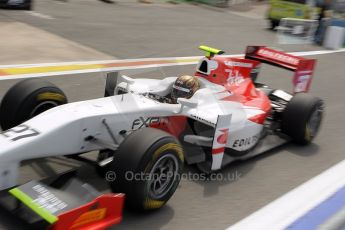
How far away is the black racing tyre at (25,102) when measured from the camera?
429 cm

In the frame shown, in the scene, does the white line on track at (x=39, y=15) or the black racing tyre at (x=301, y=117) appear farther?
the white line on track at (x=39, y=15)

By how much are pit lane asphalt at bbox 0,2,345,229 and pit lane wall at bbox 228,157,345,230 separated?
118 mm

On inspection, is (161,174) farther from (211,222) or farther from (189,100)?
(189,100)

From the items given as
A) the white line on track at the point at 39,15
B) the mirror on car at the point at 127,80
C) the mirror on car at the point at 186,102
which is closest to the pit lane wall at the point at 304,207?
the mirror on car at the point at 186,102

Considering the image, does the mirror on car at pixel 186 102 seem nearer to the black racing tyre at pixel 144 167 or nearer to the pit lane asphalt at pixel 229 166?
the pit lane asphalt at pixel 229 166

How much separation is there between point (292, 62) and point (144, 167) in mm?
3628

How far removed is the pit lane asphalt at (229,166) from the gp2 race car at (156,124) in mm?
169

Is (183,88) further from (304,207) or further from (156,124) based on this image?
(304,207)

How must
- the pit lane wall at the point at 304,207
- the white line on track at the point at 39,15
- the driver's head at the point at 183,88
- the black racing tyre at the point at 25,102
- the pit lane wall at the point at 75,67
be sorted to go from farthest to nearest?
the white line on track at the point at 39,15, the pit lane wall at the point at 75,67, the driver's head at the point at 183,88, the black racing tyre at the point at 25,102, the pit lane wall at the point at 304,207

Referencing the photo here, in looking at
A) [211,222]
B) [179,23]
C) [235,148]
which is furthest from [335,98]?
[179,23]

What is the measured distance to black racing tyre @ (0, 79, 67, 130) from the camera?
14.1 feet

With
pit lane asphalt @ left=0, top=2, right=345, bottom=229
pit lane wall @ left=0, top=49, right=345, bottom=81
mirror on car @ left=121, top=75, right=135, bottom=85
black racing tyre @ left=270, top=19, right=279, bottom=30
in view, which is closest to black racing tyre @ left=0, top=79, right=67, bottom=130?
pit lane asphalt @ left=0, top=2, right=345, bottom=229

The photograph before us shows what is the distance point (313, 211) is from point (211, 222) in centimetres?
96

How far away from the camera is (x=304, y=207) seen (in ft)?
13.6
